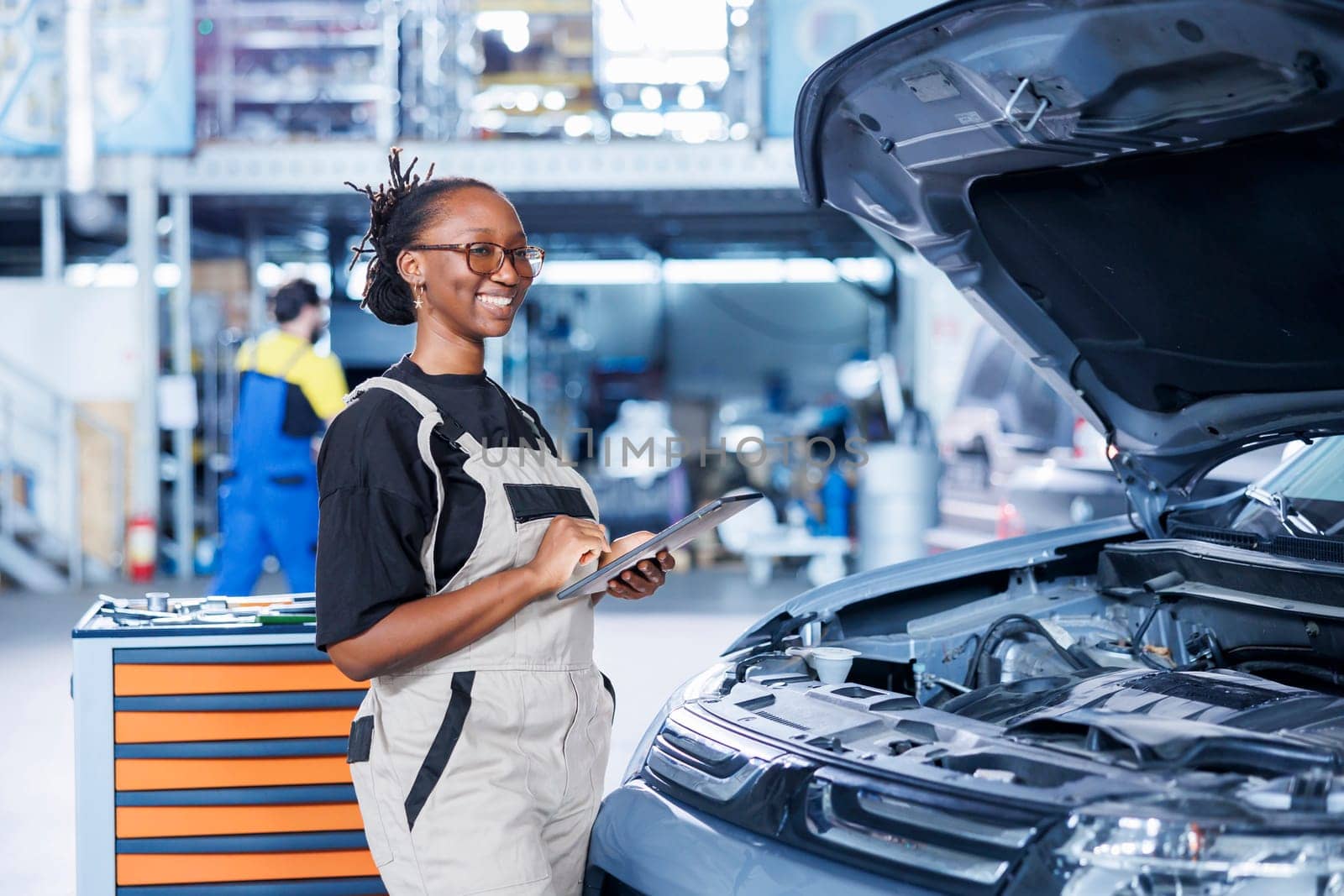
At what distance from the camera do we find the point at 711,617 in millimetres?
7180

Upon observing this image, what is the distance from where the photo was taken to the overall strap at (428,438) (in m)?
1.59

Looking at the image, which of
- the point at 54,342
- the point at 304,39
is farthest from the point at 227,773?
the point at 304,39

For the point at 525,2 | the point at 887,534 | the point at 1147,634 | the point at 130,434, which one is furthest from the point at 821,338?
the point at 1147,634

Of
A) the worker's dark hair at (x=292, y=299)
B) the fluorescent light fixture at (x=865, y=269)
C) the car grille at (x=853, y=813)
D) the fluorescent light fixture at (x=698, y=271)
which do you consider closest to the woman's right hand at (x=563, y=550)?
the car grille at (x=853, y=813)

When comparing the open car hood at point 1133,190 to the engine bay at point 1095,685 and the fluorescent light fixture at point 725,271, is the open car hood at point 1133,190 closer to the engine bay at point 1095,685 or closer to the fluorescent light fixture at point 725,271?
the engine bay at point 1095,685

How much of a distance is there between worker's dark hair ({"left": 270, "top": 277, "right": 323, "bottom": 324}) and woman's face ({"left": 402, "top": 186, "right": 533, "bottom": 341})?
10.7 feet

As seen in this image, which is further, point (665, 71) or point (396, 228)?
point (665, 71)

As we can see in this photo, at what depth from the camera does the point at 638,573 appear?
5.80 feet

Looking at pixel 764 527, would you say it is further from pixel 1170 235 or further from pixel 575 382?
pixel 1170 235

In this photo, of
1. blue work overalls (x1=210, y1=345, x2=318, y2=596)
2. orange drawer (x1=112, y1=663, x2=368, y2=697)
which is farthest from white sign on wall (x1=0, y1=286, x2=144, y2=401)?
orange drawer (x1=112, y1=663, x2=368, y2=697)

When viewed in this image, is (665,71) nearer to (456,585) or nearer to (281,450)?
(281,450)

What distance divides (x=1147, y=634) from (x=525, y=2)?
8656 mm

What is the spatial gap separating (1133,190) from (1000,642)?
2.91 ft

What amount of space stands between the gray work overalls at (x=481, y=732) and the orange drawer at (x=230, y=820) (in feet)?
2.74
